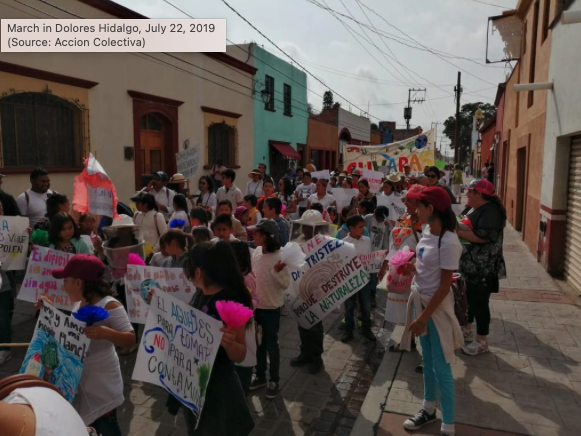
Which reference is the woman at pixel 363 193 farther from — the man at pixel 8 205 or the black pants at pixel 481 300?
the man at pixel 8 205

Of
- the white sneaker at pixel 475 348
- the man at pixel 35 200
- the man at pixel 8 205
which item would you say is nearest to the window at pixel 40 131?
the man at pixel 35 200

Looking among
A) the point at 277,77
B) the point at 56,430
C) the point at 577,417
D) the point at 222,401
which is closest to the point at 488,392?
the point at 577,417

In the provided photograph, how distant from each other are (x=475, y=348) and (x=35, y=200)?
19.7 feet

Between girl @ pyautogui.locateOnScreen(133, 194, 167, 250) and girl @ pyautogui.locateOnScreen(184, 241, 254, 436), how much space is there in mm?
3415

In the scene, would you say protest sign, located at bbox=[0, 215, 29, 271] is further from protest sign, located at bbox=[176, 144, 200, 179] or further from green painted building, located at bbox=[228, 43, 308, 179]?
green painted building, located at bbox=[228, 43, 308, 179]

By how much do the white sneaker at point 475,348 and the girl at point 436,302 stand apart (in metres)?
1.48

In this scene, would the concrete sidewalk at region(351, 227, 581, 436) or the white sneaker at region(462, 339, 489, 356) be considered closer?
the concrete sidewalk at region(351, 227, 581, 436)

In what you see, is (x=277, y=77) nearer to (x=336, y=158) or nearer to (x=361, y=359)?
(x=336, y=158)

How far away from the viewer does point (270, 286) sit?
13.7ft

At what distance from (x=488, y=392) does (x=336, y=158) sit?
29.0 meters

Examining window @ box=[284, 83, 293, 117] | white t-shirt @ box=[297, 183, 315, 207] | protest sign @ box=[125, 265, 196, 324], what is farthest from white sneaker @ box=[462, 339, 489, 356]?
window @ box=[284, 83, 293, 117]

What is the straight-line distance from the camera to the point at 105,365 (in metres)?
2.78

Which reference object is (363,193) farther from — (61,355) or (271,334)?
(61,355)

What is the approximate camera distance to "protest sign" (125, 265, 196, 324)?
405cm
